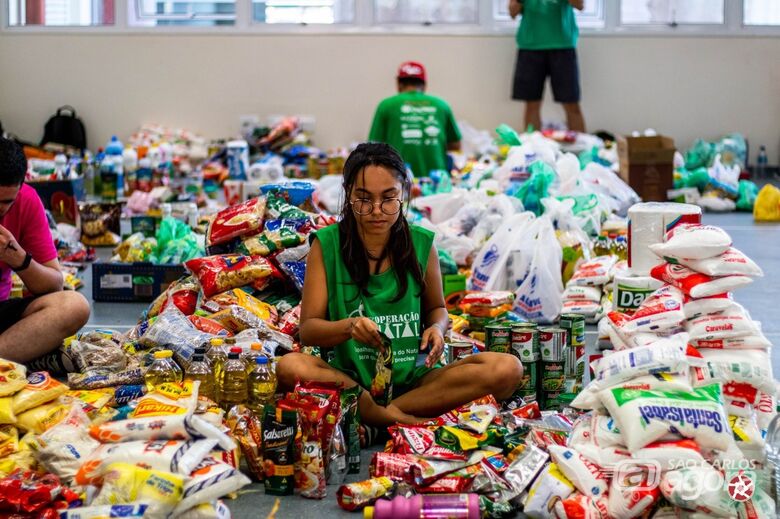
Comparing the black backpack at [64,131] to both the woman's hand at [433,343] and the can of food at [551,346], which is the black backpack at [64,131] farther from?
the woman's hand at [433,343]

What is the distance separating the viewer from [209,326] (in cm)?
488

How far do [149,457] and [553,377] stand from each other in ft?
5.82

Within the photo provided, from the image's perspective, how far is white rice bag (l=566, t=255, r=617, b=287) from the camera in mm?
5863

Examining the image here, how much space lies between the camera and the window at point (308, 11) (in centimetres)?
1216

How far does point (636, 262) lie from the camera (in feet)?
16.2

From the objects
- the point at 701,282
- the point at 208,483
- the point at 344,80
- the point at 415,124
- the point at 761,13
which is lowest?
the point at 208,483

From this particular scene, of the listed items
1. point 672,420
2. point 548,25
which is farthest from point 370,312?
point 548,25

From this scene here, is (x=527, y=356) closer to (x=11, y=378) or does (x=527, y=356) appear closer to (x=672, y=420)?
(x=672, y=420)

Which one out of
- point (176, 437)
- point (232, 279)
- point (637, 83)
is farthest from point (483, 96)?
point (176, 437)

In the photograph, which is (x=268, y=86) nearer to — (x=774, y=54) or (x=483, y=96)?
(x=483, y=96)

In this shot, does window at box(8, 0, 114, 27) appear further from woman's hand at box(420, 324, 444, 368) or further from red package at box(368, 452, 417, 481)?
red package at box(368, 452, 417, 481)

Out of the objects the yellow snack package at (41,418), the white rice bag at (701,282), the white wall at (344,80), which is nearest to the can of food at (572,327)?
the white rice bag at (701,282)

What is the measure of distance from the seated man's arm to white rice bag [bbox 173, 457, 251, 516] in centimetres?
174

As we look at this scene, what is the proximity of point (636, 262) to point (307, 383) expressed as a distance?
1790 millimetres
